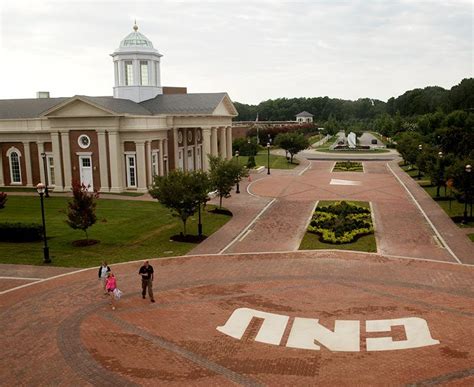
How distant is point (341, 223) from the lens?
29688mm

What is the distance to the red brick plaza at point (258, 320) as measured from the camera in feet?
42.9

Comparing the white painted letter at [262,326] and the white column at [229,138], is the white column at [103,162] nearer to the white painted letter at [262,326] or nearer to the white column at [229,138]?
the white column at [229,138]

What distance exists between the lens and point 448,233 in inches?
1138

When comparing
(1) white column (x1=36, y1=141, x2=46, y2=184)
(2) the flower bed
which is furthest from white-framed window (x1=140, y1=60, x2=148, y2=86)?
(2) the flower bed

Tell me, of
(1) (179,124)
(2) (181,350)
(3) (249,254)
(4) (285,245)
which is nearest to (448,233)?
(4) (285,245)

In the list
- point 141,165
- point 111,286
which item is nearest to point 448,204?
point 141,165

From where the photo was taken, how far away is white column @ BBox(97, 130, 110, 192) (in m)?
43.6

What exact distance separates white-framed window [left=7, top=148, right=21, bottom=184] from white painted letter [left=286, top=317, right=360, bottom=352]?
1576 inches

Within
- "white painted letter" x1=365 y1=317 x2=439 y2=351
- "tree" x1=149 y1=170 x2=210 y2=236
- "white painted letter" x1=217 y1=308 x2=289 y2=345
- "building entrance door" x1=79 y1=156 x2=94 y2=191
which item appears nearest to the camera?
"white painted letter" x1=365 y1=317 x2=439 y2=351

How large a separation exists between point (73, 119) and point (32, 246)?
773 inches

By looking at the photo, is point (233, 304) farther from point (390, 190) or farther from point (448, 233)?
point (390, 190)

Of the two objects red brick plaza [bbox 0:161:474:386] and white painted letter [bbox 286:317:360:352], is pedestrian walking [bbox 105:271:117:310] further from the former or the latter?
white painted letter [bbox 286:317:360:352]

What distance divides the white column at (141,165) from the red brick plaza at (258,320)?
1780 centimetres

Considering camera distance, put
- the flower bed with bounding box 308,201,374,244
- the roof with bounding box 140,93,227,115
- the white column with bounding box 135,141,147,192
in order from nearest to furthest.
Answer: the flower bed with bounding box 308,201,374,244 < the white column with bounding box 135,141,147,192 < the roof with bounding box 140,93,227,115
